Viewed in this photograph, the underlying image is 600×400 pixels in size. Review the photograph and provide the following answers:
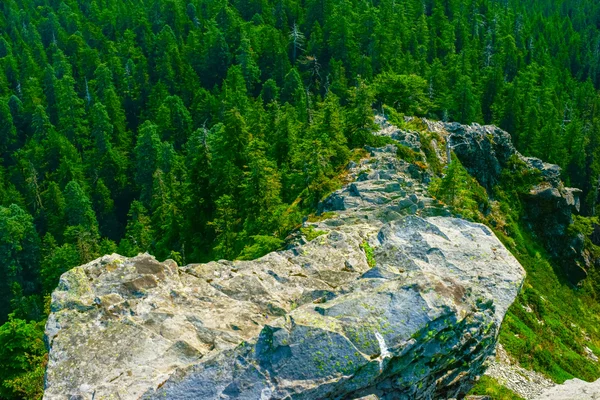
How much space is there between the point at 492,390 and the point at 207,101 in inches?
3300

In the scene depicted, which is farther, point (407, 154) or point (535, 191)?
point (535, 191)

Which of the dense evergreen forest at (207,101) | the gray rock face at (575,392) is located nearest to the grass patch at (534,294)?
the gray rock face at (575,392)

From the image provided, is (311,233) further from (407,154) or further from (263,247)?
Answer: (407,154)

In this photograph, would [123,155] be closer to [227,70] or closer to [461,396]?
[227,70]

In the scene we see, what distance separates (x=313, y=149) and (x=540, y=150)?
180ft

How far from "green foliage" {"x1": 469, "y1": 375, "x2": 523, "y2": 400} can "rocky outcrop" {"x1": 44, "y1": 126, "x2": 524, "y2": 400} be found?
863 cm

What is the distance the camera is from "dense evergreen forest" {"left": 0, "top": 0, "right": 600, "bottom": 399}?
47.9 m

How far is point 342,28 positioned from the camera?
4050 inches

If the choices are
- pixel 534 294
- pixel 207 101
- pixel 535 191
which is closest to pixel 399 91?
pixel 535 191

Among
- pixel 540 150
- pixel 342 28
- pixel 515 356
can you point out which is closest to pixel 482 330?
pixel 515 356

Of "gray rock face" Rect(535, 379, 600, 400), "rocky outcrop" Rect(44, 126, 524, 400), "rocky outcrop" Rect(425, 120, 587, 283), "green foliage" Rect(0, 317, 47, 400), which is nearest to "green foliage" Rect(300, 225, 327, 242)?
"rocky outcrop" Rect(44, 126, 524, 400)

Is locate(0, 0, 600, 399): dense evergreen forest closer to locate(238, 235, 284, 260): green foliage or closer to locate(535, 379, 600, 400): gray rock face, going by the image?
locate(238, 235, 284, 260): green foliage

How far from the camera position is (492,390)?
2464cm

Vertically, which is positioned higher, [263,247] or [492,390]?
[263,247]
